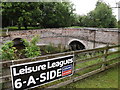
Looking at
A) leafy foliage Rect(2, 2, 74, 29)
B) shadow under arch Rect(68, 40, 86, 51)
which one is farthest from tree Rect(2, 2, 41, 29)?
shadow under arch Rect(68, 40, 86, 51)

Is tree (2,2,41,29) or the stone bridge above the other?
tree (2,2,41,29)

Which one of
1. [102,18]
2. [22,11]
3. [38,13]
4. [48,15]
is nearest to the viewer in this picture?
[22,11]

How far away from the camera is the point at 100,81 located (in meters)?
3.38

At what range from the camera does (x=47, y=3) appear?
22688mm

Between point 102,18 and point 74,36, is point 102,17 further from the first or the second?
point 74,36

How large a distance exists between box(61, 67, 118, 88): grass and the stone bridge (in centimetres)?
842

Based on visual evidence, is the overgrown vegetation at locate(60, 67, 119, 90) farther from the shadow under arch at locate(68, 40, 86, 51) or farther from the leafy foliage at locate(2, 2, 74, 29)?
the leafy foliage at locate(2, 2, 74, 29)

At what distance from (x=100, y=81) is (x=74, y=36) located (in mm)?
13469

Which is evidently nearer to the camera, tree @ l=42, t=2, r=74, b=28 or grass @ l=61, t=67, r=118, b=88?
grass @ l=61, t=67, r=118, b=88

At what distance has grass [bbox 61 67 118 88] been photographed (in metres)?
3.12

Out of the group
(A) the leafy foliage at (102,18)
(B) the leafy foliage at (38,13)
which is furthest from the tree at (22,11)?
(A) the leafy foliage at (102,18)

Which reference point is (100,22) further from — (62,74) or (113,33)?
(62,74)

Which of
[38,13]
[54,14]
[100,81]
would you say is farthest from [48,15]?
[100,81]

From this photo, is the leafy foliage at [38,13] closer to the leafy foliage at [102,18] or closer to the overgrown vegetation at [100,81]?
the leafy foliage at [102,18]
